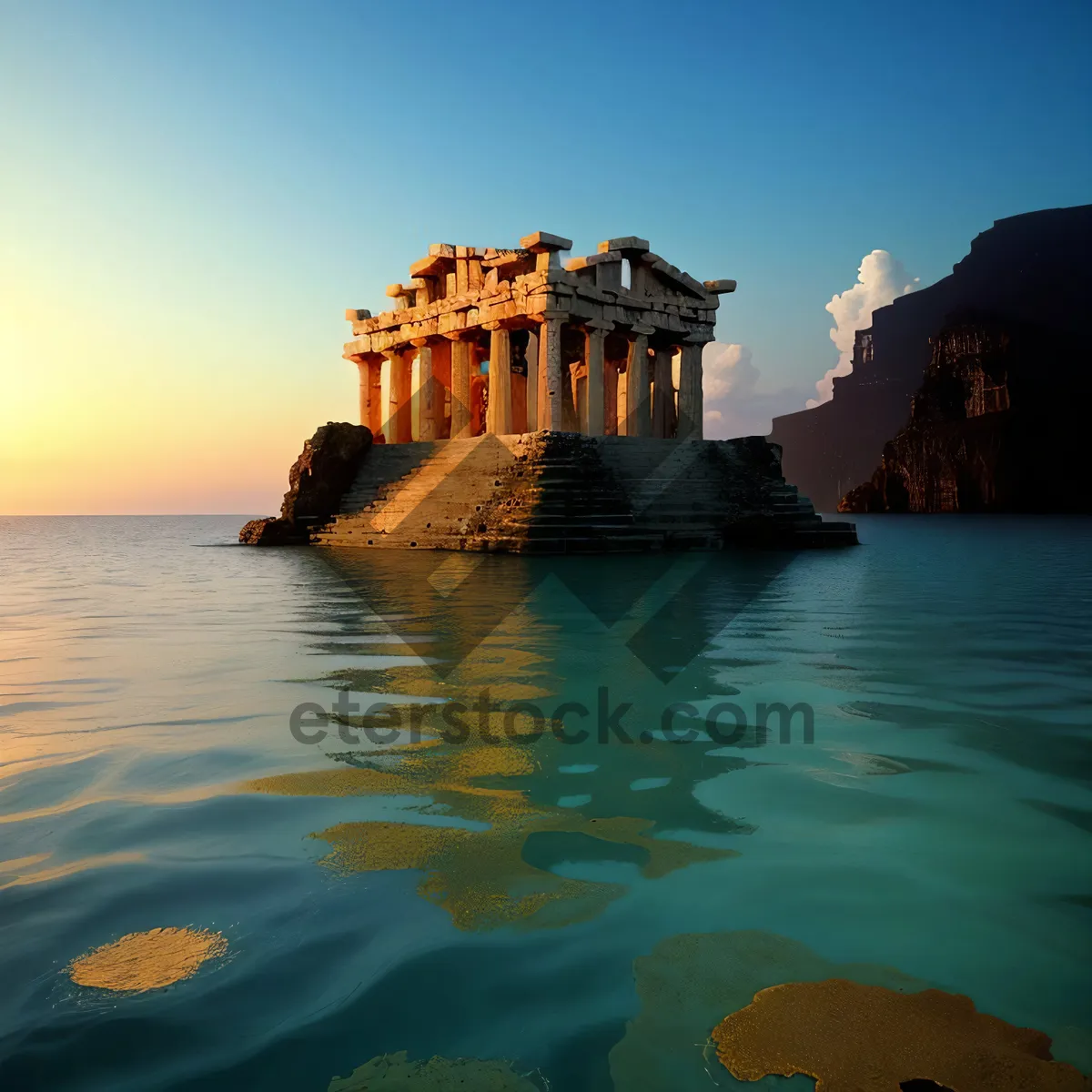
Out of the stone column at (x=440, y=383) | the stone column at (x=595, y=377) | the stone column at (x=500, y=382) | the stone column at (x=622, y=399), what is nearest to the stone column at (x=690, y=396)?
the stone column at (x=622, y=399)

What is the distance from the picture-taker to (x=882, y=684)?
559cm

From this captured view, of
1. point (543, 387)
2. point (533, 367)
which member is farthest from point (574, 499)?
point (533, 367)

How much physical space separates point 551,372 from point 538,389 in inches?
42.0

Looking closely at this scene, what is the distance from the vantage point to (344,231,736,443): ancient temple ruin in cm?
2634

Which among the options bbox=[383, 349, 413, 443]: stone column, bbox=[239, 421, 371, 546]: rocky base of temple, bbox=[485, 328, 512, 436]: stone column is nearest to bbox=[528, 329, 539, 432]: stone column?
bbox=[485, 328, 512, 436]: stone column

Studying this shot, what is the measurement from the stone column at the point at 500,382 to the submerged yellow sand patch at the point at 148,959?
25436mm

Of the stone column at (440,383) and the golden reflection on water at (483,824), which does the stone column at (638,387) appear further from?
the golden reflection on water at (483,824)

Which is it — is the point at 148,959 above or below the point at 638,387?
below

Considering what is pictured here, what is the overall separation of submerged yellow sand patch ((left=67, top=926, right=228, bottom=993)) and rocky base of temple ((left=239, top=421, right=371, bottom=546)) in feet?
83.7

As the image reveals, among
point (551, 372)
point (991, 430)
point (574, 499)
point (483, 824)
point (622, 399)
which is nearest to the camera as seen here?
point (483, 824)

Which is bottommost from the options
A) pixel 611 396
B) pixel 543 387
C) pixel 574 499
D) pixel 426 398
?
pixel 574 499

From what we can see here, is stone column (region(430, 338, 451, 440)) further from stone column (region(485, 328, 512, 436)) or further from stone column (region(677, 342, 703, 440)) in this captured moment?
stone column (region(677, 342, 703, 440))

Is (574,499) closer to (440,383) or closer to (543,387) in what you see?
(543,387)

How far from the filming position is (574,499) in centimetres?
2064
